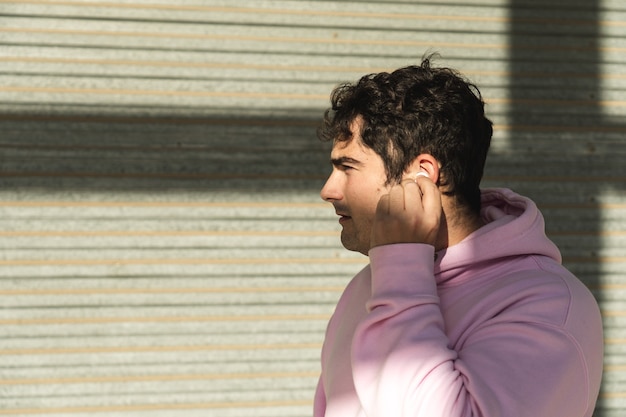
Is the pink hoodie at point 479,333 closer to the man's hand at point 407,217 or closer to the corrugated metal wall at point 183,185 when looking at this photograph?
the man's hand at point 407,217

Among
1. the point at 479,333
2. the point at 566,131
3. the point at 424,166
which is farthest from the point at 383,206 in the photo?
the point at 566,131

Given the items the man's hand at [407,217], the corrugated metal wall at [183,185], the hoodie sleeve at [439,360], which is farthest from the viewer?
the corrugated metal wall at [183,185]

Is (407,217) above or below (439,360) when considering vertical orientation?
above

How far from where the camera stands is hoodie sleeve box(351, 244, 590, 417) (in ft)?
6.16

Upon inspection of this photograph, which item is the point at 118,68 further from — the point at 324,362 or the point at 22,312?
the point at 324,362

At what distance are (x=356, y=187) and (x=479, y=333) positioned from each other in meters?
0.47

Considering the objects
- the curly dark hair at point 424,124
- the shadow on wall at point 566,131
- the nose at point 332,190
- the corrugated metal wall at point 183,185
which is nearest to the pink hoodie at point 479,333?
the curly dark hair at point 424,124

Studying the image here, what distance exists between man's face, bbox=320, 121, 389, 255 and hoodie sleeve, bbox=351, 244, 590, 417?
0.78ft

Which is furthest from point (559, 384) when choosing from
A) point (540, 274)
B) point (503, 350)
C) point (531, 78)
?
point (531, 78)

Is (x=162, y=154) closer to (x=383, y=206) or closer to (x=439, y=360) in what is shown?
(x=383, y=206)

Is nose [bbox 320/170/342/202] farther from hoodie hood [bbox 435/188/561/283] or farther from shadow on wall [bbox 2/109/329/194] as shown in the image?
shadow on wall [bbox 2/109/329/194]

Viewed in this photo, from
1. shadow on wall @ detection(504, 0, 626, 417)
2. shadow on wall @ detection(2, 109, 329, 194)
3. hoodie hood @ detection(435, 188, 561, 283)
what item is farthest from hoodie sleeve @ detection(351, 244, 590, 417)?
shadow on wall @ detection(504, 0, 626, 417)

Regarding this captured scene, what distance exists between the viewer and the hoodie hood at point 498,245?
221 centimetres

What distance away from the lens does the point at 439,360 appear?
1.91 m
